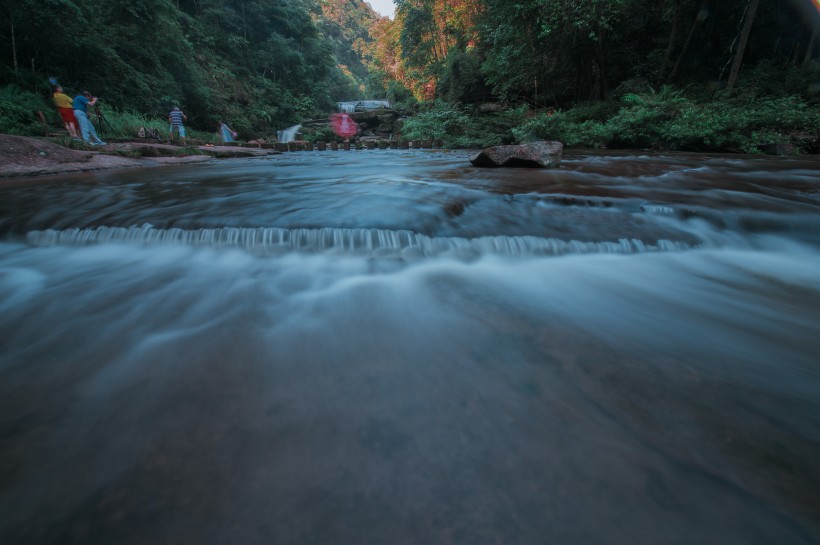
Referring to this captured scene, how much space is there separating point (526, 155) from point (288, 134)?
20252 mm

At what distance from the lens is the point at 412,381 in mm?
1218

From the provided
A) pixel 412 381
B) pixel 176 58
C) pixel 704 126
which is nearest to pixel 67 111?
pixel 176 58

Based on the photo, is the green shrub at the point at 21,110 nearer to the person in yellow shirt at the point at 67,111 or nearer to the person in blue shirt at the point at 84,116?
the person in yellow shirt at the point at 67,111

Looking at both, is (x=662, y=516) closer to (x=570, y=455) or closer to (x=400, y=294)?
(x=570, y=455)

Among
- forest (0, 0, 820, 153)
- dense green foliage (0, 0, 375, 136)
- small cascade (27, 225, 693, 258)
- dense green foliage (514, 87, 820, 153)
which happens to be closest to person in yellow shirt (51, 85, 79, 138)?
forest (0, 0, 820, 153)

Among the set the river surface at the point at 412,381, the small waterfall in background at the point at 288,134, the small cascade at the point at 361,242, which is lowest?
the river surface at the point at 412,381

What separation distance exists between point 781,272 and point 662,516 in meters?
2.49

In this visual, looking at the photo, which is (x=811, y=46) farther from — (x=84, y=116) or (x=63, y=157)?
(x=84, y=116)

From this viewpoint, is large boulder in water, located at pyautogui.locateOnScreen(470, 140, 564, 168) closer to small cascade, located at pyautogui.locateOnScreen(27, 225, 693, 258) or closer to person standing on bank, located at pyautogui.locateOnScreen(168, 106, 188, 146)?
small cascade, located at pyautogui.locateOnScreen(27, 225, 693, 258)

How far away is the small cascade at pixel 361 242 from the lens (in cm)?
262

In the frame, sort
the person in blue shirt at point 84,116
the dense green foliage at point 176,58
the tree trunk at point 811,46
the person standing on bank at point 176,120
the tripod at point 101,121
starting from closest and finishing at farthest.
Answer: the person in blue shirt at point 84,116, the tripod at point 101,121, the dense green foliage at point 176,58, the tree trunk at point 811,46, the person standing on bank at point 176,120

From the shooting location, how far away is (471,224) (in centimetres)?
299

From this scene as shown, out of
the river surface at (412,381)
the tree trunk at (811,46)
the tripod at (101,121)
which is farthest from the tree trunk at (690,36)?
A: the tripod at (101,121)

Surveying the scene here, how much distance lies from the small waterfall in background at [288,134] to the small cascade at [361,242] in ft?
68.5
